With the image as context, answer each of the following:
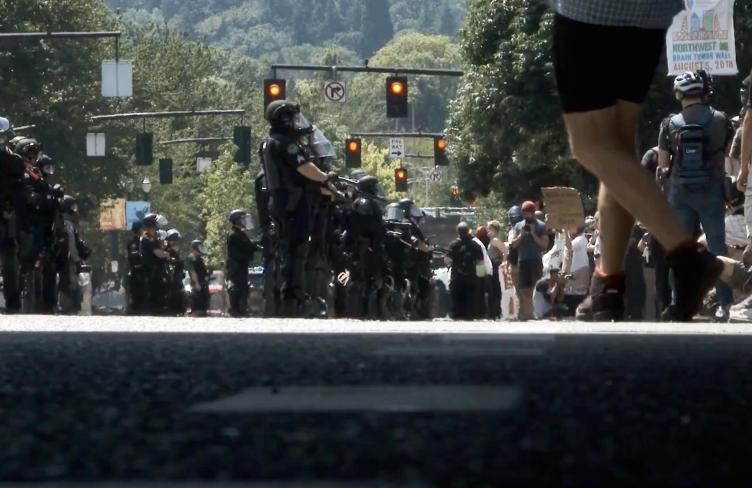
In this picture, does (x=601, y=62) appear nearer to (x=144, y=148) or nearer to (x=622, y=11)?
(x=622, y=11)

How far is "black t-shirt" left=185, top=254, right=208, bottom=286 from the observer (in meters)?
30.0

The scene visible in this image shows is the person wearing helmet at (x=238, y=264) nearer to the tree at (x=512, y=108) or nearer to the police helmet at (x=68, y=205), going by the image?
the police helmet at (x=68, y=205)

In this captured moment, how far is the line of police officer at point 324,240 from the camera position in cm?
1493

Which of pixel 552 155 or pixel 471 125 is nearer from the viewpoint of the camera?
pixel 552 155

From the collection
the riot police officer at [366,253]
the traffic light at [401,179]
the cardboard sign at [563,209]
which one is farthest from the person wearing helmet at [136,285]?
the traffic light at [401,179]

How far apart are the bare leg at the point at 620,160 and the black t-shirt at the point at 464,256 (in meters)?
16.3

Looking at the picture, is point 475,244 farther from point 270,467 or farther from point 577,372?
point 270,467

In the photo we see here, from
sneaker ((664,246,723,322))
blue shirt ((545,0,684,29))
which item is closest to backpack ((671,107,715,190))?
sneaker ((664,246,723,322))

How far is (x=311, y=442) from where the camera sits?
11.1 feet

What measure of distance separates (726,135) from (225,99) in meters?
110

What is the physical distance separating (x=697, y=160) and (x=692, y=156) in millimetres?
43

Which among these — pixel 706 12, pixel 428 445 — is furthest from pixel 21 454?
pixel 706 12

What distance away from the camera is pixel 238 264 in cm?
2608

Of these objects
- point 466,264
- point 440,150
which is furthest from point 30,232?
point 440,150
